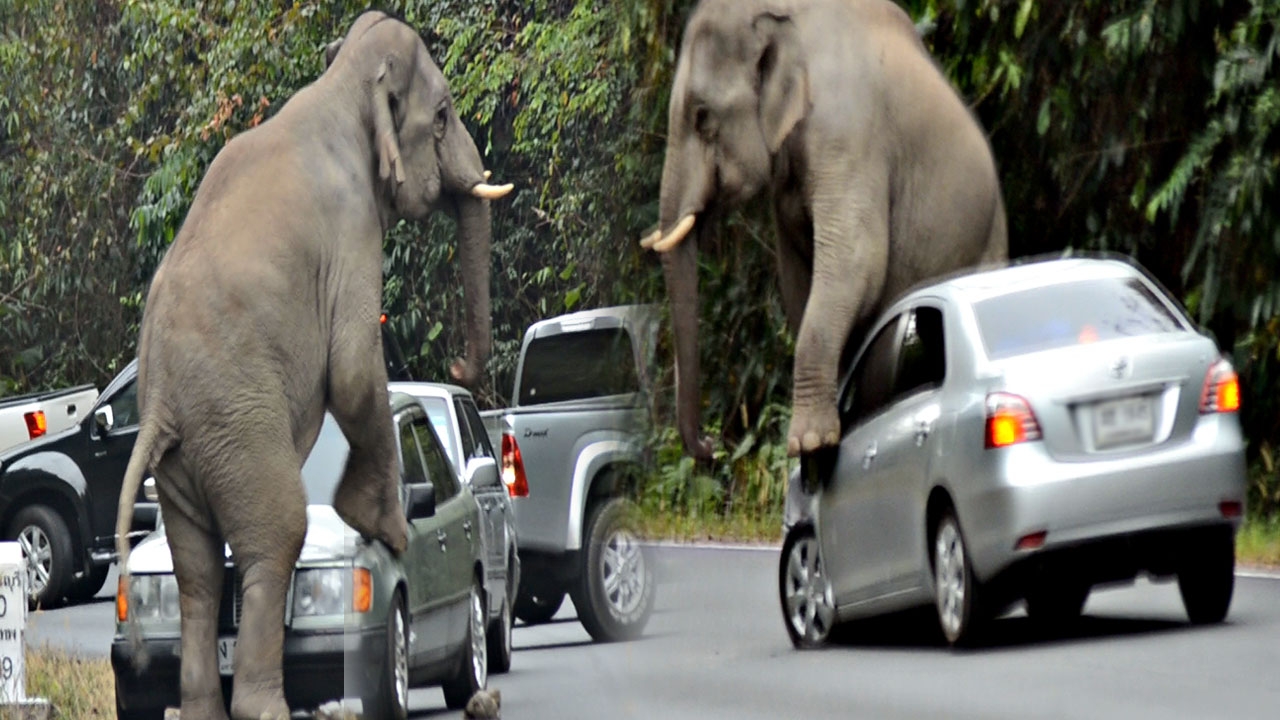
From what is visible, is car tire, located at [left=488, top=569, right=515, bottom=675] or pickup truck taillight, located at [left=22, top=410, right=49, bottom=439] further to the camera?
pickup truck taillight, located at [left=22, top=410, right=49, bottom=439]

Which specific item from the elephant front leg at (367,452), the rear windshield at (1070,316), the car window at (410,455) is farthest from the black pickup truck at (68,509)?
the rear windshield at (1070,316)

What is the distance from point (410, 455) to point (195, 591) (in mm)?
816

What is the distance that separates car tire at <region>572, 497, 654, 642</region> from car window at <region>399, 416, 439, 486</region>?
3.25 metres

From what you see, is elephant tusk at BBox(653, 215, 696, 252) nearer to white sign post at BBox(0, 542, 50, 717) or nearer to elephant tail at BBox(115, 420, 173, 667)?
elephant tail at BBox(115, 420, 173, 667)

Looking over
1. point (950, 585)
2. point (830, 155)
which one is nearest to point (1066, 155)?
point (830, 155)

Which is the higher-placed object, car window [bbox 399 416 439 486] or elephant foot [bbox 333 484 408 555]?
car window [bbox 399 416 439 486]

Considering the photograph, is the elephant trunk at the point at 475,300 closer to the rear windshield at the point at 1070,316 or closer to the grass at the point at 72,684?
the rear windshield at the point at 1070,316

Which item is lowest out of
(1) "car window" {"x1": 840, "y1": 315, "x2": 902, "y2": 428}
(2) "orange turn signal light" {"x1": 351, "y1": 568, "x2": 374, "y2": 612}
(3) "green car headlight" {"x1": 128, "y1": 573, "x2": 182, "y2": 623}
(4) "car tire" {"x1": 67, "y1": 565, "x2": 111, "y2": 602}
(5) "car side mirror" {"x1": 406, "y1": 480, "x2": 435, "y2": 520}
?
(4) "car tire" {"x1": 67, "y1": 565, "x2": 111, "y2": 602}

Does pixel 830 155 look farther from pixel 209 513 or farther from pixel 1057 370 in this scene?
pixel 209 513

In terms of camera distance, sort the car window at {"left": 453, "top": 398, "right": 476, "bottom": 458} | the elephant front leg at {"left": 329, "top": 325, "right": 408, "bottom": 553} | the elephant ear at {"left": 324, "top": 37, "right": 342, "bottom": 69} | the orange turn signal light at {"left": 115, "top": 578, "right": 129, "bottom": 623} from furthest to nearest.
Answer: the orange turn signal light at {"left": 115, "top": 578, "right": 129, "bottom": 623} < the car window at {"left": 453, "top": 398, "right": 476, "bottom": 458} < the elephant front leg at {"left": 329, "top": 325, "right": 408, "bottom": 553} < the elephant ear at {"left": 324, "top": 37, "right": 342, "bottom": 69}

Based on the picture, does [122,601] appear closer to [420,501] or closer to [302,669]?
[302,669]

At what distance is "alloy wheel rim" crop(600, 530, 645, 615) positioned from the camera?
338cm

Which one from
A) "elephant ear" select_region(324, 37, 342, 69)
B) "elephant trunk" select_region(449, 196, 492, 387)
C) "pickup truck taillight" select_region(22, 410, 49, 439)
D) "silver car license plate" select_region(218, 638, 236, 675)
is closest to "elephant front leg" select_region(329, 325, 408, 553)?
"silver car license plate" select_region(218, 638, 236, 675)

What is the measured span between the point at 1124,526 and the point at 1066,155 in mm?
1009
